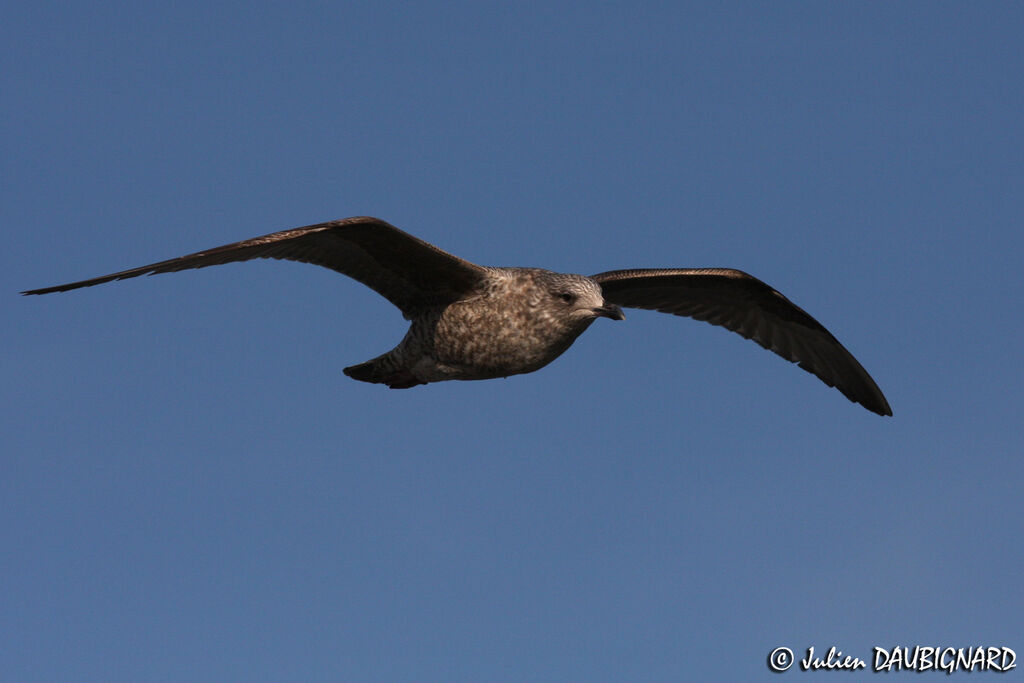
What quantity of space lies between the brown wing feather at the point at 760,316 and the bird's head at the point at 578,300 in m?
2.54

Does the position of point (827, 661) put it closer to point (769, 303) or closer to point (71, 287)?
point (769, 303)

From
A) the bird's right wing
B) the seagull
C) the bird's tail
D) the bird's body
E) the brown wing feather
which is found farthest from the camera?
the brown wing feather

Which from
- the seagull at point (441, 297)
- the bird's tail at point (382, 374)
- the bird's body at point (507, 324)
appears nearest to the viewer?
the seagull at point (441, 297)

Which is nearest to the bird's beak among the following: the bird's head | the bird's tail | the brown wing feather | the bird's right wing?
the bird's head

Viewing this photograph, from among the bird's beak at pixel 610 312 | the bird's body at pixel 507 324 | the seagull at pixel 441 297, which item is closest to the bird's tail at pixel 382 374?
the seagull at pixel 441 297

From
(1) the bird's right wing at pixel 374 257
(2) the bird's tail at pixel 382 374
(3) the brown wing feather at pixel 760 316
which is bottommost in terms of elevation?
(2) the bird's tail at pixel 382 374

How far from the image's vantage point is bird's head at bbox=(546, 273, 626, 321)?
11.0 metres

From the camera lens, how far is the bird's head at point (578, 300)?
11.0 meters

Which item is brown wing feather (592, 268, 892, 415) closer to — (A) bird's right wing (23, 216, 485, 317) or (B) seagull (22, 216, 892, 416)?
(B) seagull (22, 216, 892, 416)

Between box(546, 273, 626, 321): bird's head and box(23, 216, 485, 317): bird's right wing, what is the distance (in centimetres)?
74

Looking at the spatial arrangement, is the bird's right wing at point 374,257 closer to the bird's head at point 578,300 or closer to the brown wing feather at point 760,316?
the bird's head at point 578,300

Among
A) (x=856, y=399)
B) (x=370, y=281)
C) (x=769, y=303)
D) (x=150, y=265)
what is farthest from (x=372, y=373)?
(x=856, y=399)

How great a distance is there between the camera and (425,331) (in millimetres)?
11719

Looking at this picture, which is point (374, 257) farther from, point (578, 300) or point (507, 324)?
point (578, 300)
